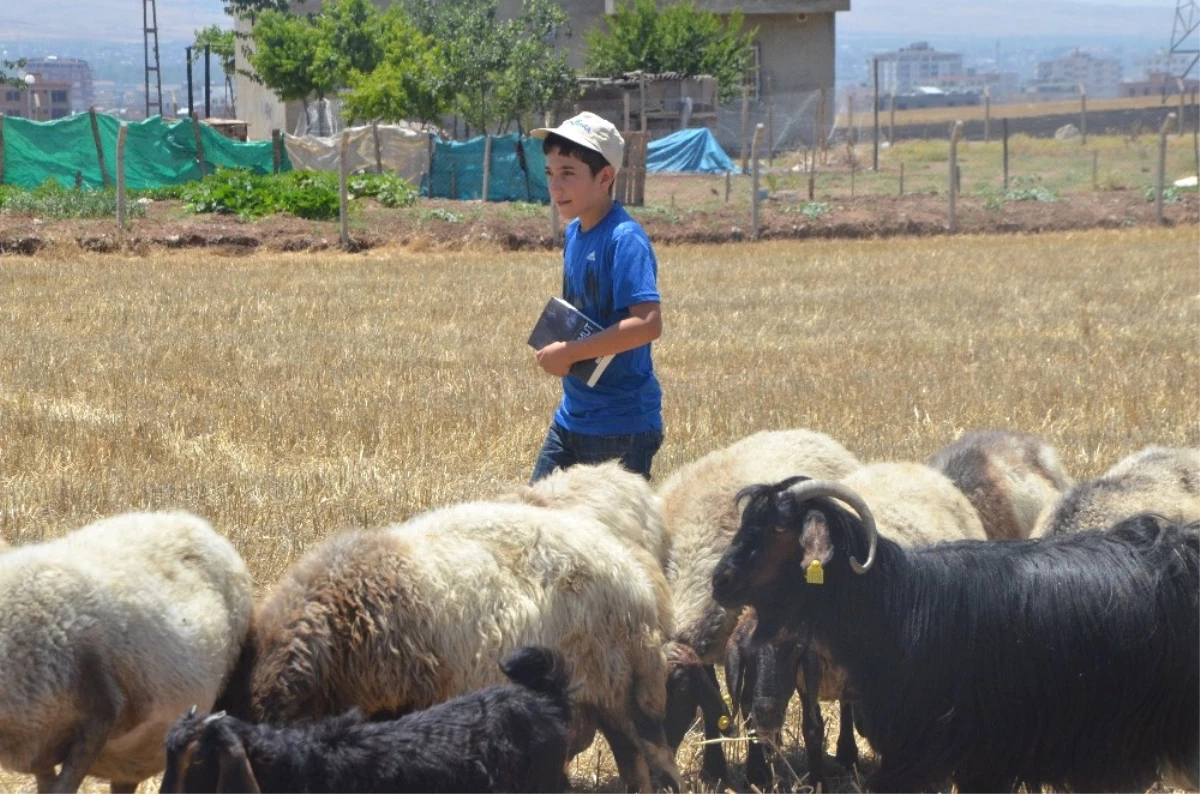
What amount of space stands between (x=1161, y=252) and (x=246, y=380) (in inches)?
620

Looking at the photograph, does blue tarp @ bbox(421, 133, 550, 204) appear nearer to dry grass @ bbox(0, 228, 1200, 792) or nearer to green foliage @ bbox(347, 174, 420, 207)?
green foliage @ bbox(347, 174, 420, 207)

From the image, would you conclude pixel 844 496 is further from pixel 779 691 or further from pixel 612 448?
pixel 612 448

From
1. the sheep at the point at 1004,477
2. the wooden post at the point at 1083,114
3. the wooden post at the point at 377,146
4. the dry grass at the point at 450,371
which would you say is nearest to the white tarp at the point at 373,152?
the wooden post at the point at 377,146

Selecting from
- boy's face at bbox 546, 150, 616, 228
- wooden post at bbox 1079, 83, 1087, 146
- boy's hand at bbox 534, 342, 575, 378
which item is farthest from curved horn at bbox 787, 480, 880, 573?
wooden post at bbox 1079, 83, 1087, 146

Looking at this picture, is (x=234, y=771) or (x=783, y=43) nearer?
(x=234, y=771)

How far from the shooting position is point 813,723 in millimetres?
5750

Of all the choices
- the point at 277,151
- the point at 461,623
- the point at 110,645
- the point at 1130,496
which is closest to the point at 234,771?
the point at 110,645

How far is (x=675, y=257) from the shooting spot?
76.7 ft

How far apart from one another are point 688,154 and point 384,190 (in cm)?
1413

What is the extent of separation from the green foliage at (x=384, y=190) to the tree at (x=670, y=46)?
22351 millimetres

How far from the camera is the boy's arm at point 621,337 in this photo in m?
5.94

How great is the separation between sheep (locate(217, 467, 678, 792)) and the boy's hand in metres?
0.71

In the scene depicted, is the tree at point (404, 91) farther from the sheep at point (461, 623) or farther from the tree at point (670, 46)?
the sheep at point (461, 623)

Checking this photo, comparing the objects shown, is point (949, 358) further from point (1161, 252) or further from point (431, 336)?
point (1161, 252)
